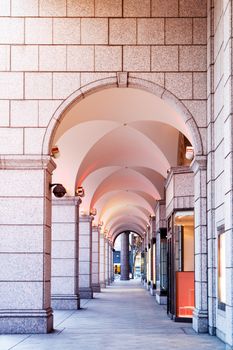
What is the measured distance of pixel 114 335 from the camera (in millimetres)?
14047

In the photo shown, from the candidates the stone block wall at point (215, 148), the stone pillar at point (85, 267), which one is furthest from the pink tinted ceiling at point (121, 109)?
the stone pillar at point (85, 267)

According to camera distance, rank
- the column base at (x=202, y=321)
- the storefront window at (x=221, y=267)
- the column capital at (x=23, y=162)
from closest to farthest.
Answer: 1. the storefront window at (x=221, y=267)
2. the column base at (x=202, y=321)
3. the column capital at (x=23, y=162)

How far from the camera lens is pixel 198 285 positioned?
14.3 m

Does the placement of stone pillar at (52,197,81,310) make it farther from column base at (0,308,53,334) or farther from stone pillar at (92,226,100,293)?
stone pillar at (92,226,100,293)

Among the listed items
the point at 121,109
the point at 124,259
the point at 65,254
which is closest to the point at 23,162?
the point at 121,109

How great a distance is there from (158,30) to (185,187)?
4.61 meters

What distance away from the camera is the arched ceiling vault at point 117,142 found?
55.0 feet

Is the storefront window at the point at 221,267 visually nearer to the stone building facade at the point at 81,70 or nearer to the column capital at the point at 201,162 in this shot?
the stone building facade at the point at 81,70

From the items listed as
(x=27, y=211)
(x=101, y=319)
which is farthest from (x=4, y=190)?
(x=101, y=319)

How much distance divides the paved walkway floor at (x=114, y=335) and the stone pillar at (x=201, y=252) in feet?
1.24

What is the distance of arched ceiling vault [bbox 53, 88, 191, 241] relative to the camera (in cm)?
1675

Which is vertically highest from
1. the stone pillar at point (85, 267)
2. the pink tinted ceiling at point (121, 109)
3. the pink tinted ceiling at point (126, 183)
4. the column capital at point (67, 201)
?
the pink tinted ceiling at point (121, 109)

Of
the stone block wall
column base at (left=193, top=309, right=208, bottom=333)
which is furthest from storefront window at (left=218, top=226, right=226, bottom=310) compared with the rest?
column base at (left=193, top=309, right=208, bottom=333)

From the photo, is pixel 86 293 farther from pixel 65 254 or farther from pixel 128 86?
pixel 128 86
